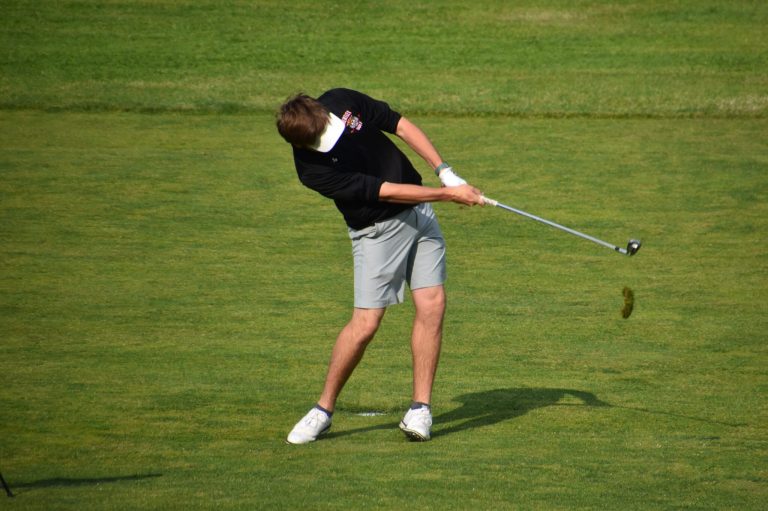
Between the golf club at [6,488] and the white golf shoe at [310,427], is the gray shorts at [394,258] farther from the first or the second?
the golf club at [6,488]

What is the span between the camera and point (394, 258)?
620 centimetres

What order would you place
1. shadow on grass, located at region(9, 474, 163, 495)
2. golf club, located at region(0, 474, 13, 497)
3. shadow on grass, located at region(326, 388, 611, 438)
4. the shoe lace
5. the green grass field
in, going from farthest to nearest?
shadow on grass, located at region(326, 388, 611, 438), the shoe lace, the green grass field, shadow on grass, located at region(9, 474, 163, 495), golf club, located at region(0, 474, 13, 497)

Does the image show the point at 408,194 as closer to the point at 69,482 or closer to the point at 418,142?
the point at 418,142

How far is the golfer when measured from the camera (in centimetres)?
597

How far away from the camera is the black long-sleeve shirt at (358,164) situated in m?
5.98

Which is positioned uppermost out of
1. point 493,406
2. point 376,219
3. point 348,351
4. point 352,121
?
point 352,121

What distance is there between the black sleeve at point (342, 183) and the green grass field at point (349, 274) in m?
1.19

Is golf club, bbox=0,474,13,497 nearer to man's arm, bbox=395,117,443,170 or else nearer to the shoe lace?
the shoe lace

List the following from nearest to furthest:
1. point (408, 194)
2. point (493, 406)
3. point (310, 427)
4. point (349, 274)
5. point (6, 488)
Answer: point (6, 488)
point (408, 194)
point (310, 427)
point (493, 406)
point (349, 274)

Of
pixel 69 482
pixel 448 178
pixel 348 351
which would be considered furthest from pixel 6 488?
pixel 448 178

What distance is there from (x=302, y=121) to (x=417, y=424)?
1.54 meters

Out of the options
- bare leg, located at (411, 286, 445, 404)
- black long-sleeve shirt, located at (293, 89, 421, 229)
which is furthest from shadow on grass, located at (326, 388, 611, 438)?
black long-sleeve shirt, located at (293, 89, 421, 229)

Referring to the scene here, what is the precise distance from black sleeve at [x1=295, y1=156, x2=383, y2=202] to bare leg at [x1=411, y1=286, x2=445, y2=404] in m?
0.62

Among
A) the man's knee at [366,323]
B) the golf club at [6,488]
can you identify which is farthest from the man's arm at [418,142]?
the golf club at [6,488]
